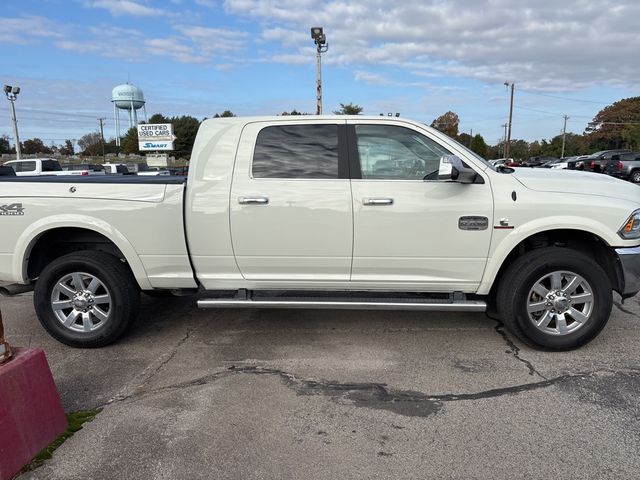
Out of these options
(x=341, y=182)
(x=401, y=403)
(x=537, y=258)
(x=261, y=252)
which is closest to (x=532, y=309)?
(x=537, y=258)

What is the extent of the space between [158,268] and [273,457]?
2211 mm

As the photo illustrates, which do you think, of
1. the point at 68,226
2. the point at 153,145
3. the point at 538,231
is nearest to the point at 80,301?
the point at 68,226

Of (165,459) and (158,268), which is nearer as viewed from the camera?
(165,459)

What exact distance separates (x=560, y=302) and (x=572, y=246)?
627mm

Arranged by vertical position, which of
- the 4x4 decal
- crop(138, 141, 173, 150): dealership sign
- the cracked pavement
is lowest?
the cracked pavement

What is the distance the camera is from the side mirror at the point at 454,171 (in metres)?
3.87

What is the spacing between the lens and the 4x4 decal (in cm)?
435

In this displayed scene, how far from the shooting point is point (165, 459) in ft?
9.43

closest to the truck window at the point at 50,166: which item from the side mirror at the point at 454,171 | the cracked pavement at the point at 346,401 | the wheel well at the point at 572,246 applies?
the cracked pavement at the point at 346,401

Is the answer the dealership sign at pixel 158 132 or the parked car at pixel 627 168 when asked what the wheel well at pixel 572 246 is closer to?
the parked car at pixel 627 168

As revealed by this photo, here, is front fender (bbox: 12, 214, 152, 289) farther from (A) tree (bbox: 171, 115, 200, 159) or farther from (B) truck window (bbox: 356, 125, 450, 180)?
(A) tree (bbox: 171, 115, 200, 159)

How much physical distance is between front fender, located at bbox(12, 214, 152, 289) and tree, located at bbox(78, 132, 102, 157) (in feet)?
307

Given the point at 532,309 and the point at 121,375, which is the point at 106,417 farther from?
the point at 532,309

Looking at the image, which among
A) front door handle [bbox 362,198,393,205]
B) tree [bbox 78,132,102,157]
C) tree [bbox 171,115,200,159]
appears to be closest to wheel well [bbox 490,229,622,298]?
front door handle [bbox 362,198,393,205]
